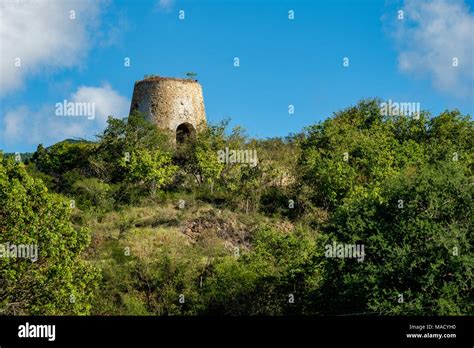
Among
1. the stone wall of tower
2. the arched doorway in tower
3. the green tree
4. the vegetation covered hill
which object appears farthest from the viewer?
the arched doorway in tower

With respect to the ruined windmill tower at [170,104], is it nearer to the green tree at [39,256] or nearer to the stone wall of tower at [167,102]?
the stone wall of tower at [167,102]

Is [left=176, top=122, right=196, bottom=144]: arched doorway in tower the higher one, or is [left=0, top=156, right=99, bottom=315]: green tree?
[left=176, top=122, right=196, bottom=144]: arched doorway in tower

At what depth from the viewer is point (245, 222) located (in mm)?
37625

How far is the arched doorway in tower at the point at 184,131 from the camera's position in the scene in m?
47.8

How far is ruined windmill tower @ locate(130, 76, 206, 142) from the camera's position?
47.3 metres

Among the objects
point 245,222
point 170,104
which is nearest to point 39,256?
point 245,222

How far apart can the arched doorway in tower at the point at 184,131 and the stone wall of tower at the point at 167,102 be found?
0.29 m

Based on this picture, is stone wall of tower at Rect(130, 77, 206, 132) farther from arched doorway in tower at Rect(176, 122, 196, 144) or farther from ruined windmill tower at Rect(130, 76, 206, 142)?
arched doorway in tower at Rect(176, 122, 196, 144)

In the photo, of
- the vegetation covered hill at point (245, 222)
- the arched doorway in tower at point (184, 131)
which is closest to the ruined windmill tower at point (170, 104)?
the arched doorway in tower at point (184, 131)

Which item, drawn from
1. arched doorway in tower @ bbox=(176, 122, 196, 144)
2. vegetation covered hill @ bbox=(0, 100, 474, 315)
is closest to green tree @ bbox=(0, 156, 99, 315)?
vegetation covered hill @ bbox=(0, 100, 474, 315)

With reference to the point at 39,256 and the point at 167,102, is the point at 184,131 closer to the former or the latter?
the point at 167,102

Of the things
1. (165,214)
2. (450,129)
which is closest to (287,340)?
(165,214)

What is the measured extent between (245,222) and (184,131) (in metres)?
12.8

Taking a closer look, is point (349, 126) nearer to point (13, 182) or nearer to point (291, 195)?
point (291, 195)
